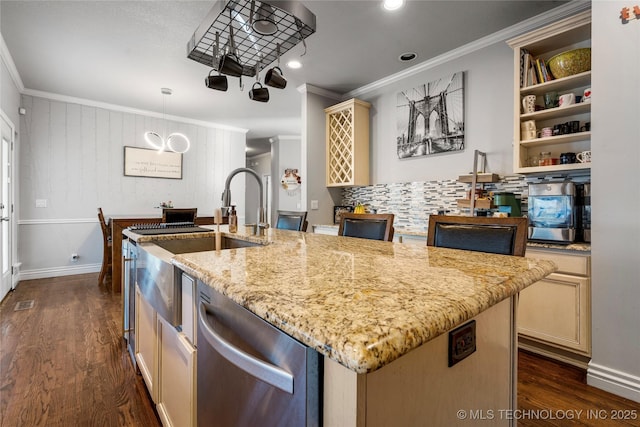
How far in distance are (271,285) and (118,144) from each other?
5164mm

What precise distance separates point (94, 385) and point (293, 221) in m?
1.63

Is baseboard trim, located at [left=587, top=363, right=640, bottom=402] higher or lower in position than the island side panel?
lower

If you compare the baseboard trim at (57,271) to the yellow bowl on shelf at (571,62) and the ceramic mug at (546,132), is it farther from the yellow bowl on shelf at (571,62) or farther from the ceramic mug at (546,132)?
the yellow bowl on shelf at (571,62)

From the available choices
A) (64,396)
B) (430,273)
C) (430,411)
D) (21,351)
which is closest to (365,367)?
(430,411)

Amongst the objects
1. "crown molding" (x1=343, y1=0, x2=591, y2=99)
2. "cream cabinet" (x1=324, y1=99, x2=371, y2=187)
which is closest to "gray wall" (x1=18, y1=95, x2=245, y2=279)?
"cream cabinet" (x1=324, y1=99, x2=371, y2=187)

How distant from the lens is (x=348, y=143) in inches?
147

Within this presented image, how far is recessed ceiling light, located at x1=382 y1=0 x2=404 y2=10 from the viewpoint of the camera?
222 cm

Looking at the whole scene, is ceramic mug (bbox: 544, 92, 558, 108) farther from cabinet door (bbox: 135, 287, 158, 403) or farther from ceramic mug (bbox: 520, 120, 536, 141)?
cabinet door (bbox: 135, 287, 158, 403)

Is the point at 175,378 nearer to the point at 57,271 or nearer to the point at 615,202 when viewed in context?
the point at 615,202

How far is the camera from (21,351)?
213 centimetres

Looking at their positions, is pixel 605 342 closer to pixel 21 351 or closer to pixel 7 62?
pixel 21 351

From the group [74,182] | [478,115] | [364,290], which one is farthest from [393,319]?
[74,182]

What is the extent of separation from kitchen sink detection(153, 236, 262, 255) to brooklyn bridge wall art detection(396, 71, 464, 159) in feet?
7.33

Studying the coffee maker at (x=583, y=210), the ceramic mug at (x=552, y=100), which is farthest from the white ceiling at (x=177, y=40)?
the coffee maker at (x=583, y=210)
